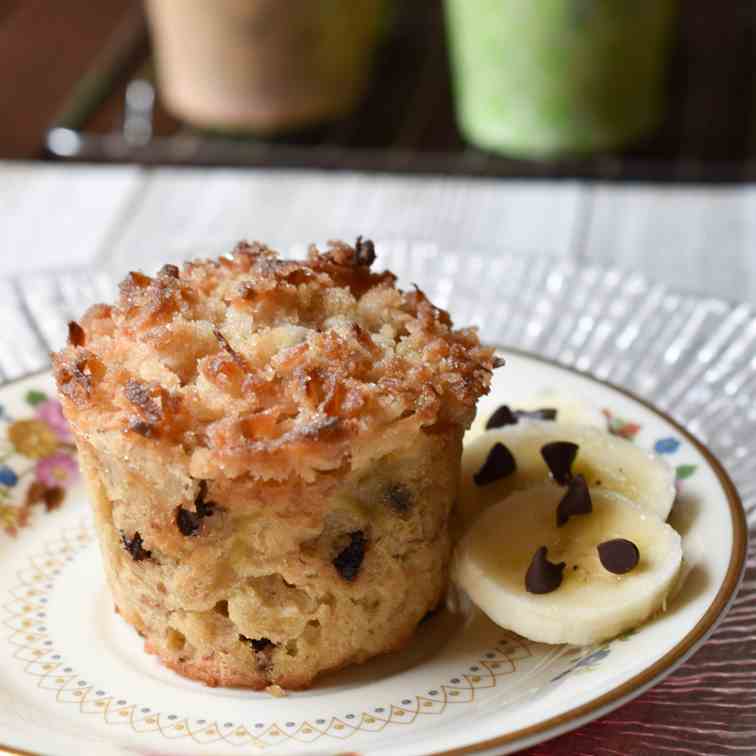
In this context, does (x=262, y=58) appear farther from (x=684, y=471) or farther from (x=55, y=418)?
(x=684, y=471)

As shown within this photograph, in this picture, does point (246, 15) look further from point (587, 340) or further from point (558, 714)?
point (558, 714)

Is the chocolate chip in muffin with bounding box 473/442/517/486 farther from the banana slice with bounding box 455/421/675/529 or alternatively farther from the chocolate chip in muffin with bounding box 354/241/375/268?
the chocolate chip in muffin with bounding box 354/241/375/268

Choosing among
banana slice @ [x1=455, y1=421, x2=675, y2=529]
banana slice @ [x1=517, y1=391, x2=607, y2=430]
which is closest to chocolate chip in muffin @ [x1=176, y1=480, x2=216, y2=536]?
banana slice @ [x1=455, y1=421, x2=675, y2=529]

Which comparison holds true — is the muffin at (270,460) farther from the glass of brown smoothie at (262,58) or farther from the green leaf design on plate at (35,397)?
the glass of brown smoothie at (262,58)

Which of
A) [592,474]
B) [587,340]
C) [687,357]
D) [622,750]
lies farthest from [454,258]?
[622,750]

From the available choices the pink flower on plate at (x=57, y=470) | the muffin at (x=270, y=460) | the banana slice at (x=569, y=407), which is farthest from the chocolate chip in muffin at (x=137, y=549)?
the banana slice at (x=569, y=407)

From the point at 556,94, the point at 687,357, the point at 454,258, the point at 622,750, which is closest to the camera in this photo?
the point at 622,750
